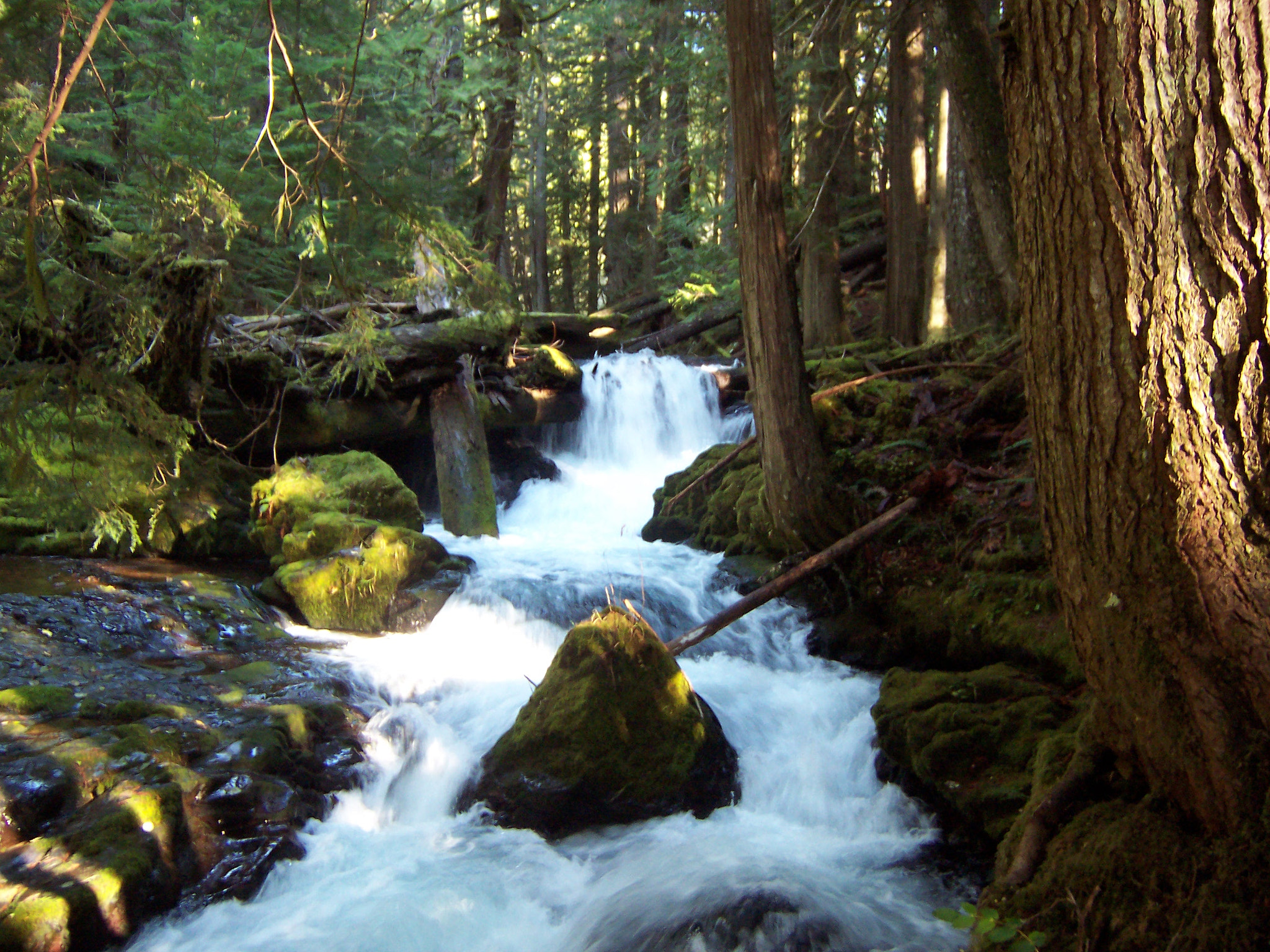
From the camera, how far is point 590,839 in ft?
14.6

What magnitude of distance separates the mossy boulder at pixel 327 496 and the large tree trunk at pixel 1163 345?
710cm

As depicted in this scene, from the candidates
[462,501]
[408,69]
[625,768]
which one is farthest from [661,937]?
→ [408,69]

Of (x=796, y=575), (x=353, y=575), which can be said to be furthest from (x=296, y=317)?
(x=796, y=575)

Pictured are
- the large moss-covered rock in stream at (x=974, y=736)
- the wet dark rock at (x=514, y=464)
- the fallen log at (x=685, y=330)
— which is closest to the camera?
the large moss-covered rock in stream at (x=974, y=736)

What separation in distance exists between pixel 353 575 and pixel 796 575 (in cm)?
401

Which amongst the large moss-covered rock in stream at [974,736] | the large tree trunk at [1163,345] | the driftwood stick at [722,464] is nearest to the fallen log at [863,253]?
the driftwood stick at [722,464]

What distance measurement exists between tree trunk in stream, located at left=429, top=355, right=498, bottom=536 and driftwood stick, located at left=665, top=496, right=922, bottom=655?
4.52 m

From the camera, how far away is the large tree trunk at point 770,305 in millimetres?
5934

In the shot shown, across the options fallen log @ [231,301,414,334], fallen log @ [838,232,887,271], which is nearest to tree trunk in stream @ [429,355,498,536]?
fallen log @ [231,301,414,334]

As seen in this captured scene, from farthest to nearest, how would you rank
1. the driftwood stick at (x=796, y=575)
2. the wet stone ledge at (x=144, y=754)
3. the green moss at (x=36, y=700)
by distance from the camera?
the driftwood stick at (x=796, y=575), the green moss at (x=36, y=700), the wet stone ledge at (x=144, y=754)

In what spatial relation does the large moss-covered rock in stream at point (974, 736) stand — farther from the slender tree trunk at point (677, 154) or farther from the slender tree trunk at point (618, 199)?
the slender tree trunk at point (618, 199)

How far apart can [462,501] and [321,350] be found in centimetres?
244

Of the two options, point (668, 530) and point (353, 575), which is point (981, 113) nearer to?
point (668, 530)

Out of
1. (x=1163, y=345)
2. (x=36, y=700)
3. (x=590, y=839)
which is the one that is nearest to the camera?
(x=1163, y=345)
